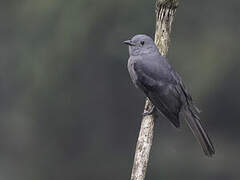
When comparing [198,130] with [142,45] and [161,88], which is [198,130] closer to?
[161,88]

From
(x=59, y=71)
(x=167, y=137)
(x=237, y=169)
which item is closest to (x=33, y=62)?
(x=59, y=71)

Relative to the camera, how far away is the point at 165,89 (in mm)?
9875

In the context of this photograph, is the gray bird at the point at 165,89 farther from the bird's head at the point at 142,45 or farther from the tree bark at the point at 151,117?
the tree bark at the point at 151,117

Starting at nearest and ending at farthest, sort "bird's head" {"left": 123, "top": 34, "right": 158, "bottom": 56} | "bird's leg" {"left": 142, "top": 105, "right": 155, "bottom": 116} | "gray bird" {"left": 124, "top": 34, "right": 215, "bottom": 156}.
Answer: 1. "bird's leg" {"left": 142, "top": 105, "right": 155, "bottom": 116}
2. "gray bird" {"left": 124, "top": 34, "right": 215, "bottom": 156}
3. "bird's head" {"left": 123, "top": 34, "right": 158, "bottom": 56}

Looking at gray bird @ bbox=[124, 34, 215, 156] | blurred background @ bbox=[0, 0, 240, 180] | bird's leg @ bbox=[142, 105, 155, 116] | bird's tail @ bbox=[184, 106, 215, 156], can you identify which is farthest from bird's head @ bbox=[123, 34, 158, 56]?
blurred background @ bbox=[0, 0, 240, 180]

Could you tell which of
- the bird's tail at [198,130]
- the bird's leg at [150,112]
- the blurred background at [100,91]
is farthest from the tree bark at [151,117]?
the blurred background at [100,91]

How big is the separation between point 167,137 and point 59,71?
302 centimetres

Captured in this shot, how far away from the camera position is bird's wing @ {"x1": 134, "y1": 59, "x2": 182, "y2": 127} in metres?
9.73

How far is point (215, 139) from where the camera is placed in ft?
66.3

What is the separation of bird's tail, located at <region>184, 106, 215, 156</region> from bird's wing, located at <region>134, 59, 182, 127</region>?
134mm

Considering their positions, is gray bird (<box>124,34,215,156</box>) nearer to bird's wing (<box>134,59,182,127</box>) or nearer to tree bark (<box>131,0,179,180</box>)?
bird's wing (<box>134,59,182,127</box>)

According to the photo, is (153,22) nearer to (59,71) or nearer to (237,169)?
(59,71)

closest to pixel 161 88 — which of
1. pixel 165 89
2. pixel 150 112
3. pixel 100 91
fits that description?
pixel 165 89

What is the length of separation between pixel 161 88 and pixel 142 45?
60 cm
